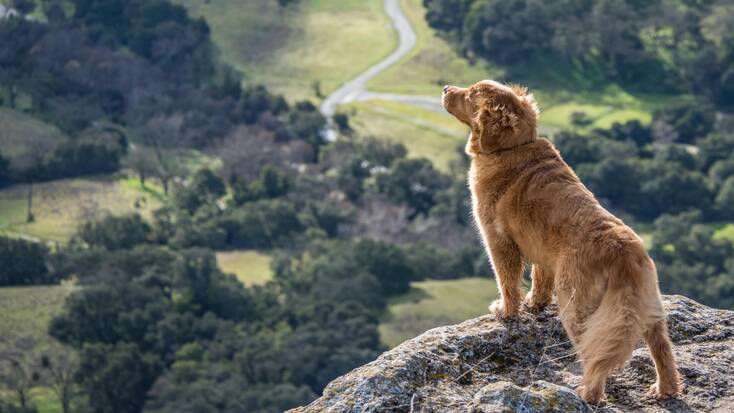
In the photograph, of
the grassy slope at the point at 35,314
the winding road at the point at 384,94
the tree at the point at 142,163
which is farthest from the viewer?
the winding road at the point at 384,94

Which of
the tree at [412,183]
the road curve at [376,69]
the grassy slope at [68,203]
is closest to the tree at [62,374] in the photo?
the grassy slope at [68,203]

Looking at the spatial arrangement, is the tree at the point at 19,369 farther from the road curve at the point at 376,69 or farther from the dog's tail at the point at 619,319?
the dog's tail at the point at 619,319

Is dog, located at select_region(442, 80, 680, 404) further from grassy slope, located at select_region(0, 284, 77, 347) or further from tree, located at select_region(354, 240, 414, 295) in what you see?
tree, located at select_region(354, 240, 414, 295)

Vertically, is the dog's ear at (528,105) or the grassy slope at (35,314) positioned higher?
the dog's ear at (528,105)

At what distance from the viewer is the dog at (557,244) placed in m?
8.97

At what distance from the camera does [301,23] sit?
10606 centimetres

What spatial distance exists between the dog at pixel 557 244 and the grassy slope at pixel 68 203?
62.6 meters

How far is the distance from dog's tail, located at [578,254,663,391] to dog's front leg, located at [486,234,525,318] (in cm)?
123

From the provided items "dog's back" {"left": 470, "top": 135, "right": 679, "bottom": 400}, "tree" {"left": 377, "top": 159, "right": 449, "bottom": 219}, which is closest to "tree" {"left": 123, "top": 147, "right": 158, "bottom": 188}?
"tree" {"left": 377, "top": 159, "right": 449, "bottom": 219}

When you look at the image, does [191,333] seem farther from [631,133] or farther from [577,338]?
[577,338]

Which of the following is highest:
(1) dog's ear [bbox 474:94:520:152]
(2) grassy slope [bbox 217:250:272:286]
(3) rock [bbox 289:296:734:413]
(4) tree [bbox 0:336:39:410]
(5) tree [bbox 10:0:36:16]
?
(1) dog's ear [bbox 474:94:520:152]

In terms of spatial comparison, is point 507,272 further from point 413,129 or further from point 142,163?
point 413,129

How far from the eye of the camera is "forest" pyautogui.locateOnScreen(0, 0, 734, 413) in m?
58.1

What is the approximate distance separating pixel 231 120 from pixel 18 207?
78.4 ft
